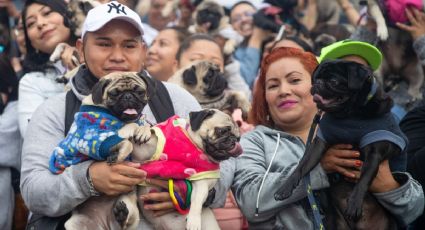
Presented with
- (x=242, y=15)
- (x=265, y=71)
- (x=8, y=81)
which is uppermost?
(x=265, y=71)

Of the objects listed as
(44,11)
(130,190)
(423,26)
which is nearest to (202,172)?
(130,190)

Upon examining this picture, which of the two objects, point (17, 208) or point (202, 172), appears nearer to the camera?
point (202, 172)

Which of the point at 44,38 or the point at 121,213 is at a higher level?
the point at 44,38

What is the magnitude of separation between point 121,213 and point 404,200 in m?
1.46

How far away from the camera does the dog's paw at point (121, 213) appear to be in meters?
3.82

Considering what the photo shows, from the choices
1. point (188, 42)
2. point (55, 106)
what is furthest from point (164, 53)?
point (55, 106)

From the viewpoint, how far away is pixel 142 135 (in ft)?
12.5

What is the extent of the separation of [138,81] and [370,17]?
3.27 m

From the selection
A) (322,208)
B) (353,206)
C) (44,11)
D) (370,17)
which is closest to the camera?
(353,206)

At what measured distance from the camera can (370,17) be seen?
261 inches

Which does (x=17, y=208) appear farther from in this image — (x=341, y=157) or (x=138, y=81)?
(x=341, y=157)

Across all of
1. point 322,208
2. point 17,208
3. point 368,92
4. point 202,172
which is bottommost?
point 17,208

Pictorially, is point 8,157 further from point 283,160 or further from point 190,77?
point 283,160

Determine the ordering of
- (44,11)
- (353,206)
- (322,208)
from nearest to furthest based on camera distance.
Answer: (353,206) < (322,208) < (44,11)
